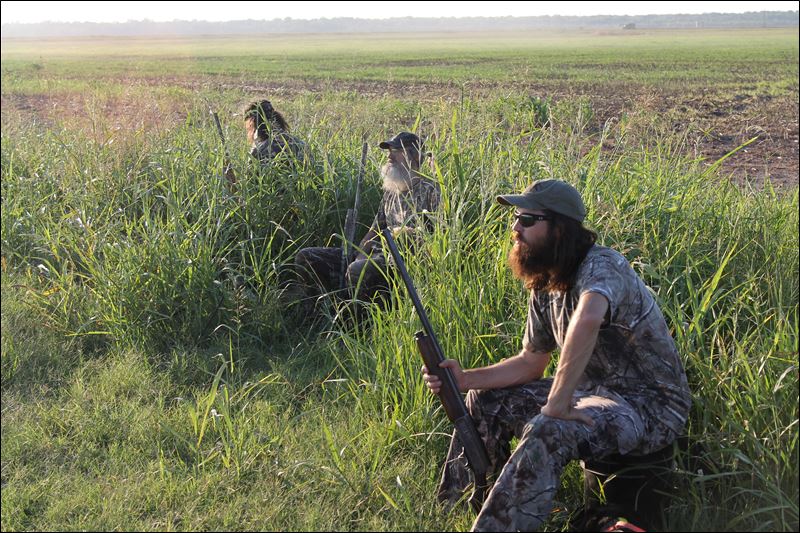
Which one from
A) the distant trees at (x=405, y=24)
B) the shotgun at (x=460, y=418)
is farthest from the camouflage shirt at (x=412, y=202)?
the distant trees at (x=405, y=24)

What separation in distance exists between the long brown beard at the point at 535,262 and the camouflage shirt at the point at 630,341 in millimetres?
97

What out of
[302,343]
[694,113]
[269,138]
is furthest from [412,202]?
[694,113]

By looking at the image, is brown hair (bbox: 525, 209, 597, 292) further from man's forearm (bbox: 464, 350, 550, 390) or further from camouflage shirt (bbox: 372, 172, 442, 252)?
camouflage shirt (bbox: 372, 172, 442, 252)

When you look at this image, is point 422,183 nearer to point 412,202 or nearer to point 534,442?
point 412,202

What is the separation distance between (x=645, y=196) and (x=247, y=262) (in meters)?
2.78

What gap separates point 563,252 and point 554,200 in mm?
194

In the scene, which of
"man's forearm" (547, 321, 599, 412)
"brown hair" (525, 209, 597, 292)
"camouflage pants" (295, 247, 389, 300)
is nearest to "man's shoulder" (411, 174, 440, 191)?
"camouflage pants" (295, 247, 389, 300)

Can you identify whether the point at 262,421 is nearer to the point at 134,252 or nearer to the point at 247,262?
the point at 134,252

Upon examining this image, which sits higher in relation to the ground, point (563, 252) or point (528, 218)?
point (528, 218)

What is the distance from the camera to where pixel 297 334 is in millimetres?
5406

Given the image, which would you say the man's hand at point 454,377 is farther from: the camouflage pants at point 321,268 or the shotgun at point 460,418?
the camouflage pants at point 321,268

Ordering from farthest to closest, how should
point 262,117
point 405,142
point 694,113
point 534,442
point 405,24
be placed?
point 405,24
point 694,113
point 262,117
point 405,142
point 534,442

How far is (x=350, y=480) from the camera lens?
352 cm

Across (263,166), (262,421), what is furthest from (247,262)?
(262,421)
